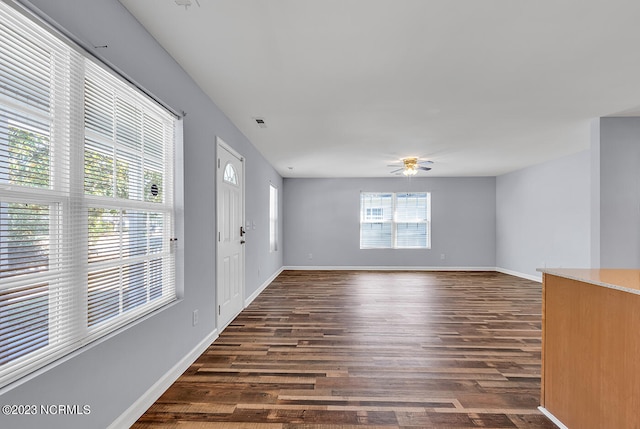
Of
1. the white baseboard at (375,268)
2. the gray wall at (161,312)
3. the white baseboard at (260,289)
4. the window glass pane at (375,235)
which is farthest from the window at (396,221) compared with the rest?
the gray wall at (161,312)

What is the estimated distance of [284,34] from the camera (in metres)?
1.99

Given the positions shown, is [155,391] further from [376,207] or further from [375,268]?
[376,207]

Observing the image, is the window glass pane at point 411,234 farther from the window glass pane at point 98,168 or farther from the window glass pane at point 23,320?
the window glass pane at point 23,320

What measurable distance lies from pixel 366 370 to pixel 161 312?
1.66 m

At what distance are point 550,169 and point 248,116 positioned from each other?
5773 millimetres

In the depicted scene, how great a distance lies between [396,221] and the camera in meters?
7.96

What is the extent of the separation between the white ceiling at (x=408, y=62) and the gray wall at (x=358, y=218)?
12.0 feet

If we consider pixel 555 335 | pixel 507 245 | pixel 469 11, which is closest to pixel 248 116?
pixel 469 11

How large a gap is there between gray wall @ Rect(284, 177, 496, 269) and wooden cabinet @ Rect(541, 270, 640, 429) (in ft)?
19.6

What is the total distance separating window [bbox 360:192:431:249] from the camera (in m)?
7.95

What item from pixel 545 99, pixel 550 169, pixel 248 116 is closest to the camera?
pixel 545 99

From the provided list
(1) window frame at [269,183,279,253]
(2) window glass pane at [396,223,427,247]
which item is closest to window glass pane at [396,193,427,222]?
(2) window glass pane at [396,223,427,247]

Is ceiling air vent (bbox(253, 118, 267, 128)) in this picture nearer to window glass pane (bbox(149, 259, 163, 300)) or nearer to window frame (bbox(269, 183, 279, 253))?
window glass pane (bbox(149, 259, 163, 300))

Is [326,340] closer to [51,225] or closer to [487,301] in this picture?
[51,225]
